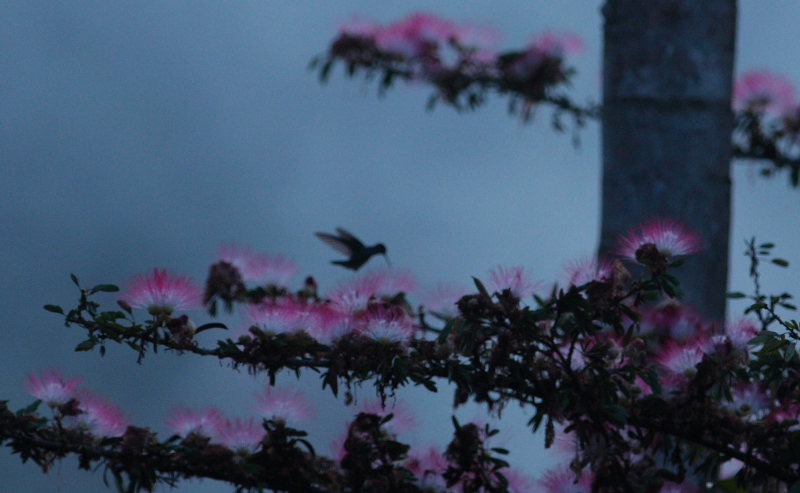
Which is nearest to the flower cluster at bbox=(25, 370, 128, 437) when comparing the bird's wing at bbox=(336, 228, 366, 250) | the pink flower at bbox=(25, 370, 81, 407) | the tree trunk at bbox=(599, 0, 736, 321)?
the pink flower at bbox=(25, 370, 81, 407)

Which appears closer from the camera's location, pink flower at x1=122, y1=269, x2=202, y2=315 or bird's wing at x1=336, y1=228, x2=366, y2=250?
pink flower at x1=122, y1=269, x2=202, y2=315

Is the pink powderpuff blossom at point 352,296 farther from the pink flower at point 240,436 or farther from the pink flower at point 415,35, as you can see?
the pink flower at point 415,35

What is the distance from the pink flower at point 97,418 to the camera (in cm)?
221

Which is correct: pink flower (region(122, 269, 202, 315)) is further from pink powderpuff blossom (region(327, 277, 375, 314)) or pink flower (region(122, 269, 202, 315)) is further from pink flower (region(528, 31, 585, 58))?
pink flower (region(528, 31, 585, 58))

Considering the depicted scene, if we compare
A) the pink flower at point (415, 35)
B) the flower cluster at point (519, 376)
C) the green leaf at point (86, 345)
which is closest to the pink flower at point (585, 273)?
the flower cluster at point (519, 376)

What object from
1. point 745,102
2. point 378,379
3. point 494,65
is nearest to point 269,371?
point 378,379

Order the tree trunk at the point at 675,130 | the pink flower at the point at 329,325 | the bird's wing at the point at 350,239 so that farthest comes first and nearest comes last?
the tree trunk at the point at 675,130 → the bird's wing at the point at 350,239 → the pink flower at the point at 329,325

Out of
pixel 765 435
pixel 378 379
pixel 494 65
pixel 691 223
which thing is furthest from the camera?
pixel 494 65

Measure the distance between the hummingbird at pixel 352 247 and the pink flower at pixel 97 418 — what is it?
3.32ft

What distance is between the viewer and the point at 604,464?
2.28 meters

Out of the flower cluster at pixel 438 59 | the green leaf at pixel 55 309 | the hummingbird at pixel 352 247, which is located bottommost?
the green leaf at pixel 55 309

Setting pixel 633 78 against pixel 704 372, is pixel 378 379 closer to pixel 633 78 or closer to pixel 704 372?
pixel 704 372

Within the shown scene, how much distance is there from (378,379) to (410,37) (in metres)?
2.58

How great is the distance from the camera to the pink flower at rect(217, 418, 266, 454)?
2.21 metres
